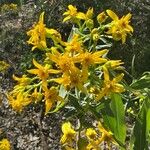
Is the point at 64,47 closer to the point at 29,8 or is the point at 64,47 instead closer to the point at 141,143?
the point at 141,143

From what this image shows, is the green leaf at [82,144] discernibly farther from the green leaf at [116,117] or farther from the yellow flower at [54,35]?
the yellow flower at [54,35]

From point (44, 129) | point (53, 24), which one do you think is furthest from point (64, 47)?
point (53, 24)

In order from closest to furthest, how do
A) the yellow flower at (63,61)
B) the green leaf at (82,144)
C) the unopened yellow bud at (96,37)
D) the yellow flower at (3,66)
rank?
the yellow flower at (63,61), the unopened yellow bud at (96,37), the green leaf at (82,144), the yellow flower at (3,66)

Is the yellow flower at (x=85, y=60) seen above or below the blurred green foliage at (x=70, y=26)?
above

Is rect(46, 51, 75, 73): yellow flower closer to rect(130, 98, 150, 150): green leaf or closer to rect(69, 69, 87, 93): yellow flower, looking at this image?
rect(69, 69, 87, 93): yellow flower

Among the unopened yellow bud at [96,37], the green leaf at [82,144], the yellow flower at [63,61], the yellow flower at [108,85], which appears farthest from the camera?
the green leaf at [82,144]

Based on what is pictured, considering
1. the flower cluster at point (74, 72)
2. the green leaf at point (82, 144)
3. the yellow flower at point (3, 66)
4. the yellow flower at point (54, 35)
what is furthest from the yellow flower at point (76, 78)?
the yellow flower at point (3, 66)
